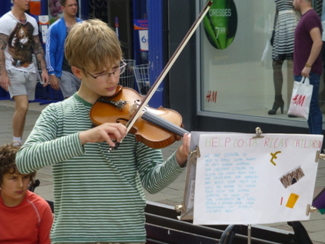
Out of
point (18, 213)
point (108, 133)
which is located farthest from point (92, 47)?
point (18, 213)

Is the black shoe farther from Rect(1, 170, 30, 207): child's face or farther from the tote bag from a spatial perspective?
Rect(1, 170, 30, 207): child's face

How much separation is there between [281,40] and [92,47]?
5.82 m

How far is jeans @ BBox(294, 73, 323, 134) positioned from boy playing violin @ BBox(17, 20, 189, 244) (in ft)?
15.0

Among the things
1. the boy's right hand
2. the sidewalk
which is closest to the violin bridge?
the boy's right hand

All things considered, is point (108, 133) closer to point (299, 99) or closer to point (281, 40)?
point (299, 99)

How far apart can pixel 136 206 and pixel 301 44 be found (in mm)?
4704

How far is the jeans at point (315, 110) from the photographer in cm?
676

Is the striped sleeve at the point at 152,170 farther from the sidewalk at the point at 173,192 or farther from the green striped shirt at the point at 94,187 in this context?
the sidewalk at the point at 173,192

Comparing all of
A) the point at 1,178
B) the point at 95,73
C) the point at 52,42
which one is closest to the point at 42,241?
the point at 1,178

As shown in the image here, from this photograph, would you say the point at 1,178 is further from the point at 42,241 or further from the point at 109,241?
the point at 109,241

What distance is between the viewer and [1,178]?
3.37 m

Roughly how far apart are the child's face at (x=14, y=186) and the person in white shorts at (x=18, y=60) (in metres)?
3.81

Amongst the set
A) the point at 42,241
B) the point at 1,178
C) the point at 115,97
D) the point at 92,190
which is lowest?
the point at 42,241

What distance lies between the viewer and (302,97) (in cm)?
664
